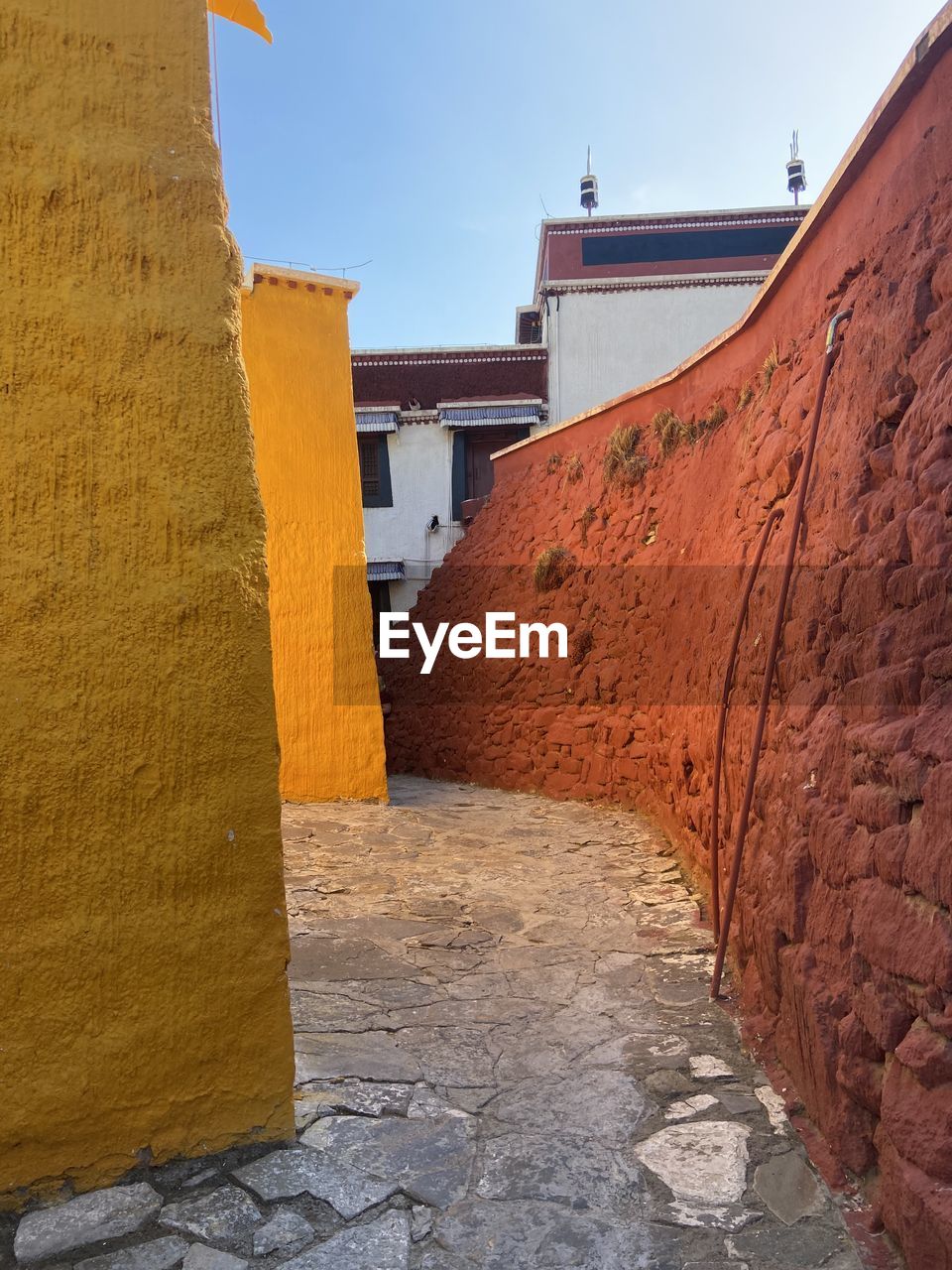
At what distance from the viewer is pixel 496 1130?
9.43 ft

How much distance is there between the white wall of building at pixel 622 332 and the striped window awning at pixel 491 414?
1.57ft

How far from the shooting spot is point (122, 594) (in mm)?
2557

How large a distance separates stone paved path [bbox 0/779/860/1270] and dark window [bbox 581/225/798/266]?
45.4 feet

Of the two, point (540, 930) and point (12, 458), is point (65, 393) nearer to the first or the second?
point (12, 458)

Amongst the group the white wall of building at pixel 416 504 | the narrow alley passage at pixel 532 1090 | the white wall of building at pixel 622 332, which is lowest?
the narrow alley passage at pixel 532 1090

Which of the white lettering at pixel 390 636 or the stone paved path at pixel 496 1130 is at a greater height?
the white lettering at pixel 390 636

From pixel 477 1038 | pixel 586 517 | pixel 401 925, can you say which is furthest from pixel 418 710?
pixel 477 1038

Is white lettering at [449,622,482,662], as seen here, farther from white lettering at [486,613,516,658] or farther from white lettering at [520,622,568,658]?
white lettering at [520,622,568,658]

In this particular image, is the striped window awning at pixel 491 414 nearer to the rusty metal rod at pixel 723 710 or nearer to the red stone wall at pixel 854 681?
the red stone wall at pixel 854 681

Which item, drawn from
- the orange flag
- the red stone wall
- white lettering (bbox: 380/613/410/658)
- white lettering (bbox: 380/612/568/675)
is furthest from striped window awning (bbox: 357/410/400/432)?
the orange flag

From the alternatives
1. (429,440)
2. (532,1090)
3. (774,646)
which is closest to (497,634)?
(429,440)

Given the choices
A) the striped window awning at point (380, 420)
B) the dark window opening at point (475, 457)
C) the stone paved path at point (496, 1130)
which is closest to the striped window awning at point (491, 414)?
the dark window opening at point (475, 457)

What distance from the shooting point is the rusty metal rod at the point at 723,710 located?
14.5ft

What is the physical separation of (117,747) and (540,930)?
283cm
